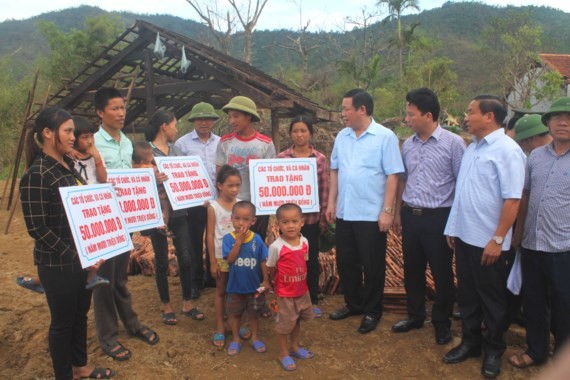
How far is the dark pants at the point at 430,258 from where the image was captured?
341cm

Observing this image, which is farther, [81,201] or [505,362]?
[505,362]

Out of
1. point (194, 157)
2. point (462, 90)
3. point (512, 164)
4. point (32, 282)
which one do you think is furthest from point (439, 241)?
point (462, 90)

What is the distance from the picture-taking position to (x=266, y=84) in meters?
7.52

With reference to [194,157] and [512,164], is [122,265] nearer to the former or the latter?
[194,157]

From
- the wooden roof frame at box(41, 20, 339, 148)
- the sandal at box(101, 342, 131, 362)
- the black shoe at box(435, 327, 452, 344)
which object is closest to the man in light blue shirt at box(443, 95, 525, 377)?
the black shoe at box(435, 327, 452, 344)

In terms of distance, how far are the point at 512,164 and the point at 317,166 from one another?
5.73 feet

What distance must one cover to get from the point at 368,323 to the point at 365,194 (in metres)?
1.23

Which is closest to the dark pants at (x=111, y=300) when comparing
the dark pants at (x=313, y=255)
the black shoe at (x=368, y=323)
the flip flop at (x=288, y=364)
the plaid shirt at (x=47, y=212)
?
the plaid shirt at (x=47, y=212)

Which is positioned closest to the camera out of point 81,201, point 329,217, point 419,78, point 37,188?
point 37,188

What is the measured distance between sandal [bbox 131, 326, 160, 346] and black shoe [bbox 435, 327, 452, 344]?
2.48m

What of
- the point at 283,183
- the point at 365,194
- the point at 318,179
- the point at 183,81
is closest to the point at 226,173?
the point at 283,183

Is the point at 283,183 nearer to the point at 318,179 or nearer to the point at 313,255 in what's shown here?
the point at 318,179

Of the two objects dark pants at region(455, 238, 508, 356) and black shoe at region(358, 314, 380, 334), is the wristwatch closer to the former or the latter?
dark pants at region(455, 238, 508, 356)

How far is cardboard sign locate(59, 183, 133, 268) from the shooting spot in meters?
2.55
